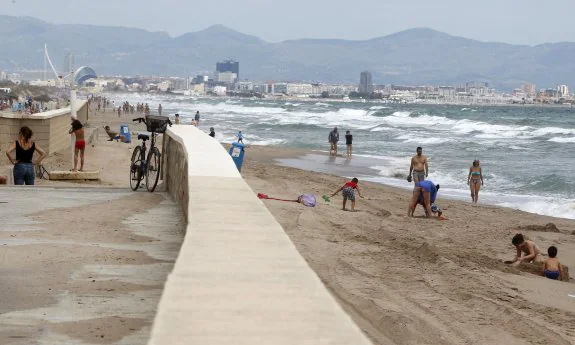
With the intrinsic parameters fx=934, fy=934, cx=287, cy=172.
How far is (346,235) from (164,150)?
3.03 meters

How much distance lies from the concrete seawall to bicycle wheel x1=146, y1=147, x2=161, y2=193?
542cm

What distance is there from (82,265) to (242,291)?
130 inches

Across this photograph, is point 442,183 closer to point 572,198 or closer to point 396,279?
point 572,198

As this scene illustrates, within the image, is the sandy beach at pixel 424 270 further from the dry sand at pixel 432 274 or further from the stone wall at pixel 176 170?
the stone wall at pixel 176 170

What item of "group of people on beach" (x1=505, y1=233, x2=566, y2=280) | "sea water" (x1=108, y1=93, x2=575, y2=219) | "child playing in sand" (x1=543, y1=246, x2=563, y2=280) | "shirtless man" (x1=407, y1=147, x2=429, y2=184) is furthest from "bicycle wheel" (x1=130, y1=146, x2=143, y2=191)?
"sea water" (x1=108, y1=93, x2=575, y2=219)

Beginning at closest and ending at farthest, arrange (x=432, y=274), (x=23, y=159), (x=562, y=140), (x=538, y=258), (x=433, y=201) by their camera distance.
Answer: (x=432, y=274) < (x=538, y=258) < (x=23, y=159) < (x=433, y=201) < (x=562, y=140)

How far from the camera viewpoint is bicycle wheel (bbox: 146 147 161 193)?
40.6ft

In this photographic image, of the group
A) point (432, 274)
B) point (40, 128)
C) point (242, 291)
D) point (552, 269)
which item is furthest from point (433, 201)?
point (242, 291)

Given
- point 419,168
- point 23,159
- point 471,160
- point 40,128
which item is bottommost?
point 471,160

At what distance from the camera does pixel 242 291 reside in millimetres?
4227

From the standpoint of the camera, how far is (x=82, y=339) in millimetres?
5203

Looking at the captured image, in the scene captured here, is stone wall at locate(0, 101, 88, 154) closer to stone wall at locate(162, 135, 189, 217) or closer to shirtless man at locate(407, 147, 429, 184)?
stone wall at locate(162, 135, 189, 217)

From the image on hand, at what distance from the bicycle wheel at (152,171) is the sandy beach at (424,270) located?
2.24 feet

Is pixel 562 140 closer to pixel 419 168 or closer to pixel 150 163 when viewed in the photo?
pixel 419 168
